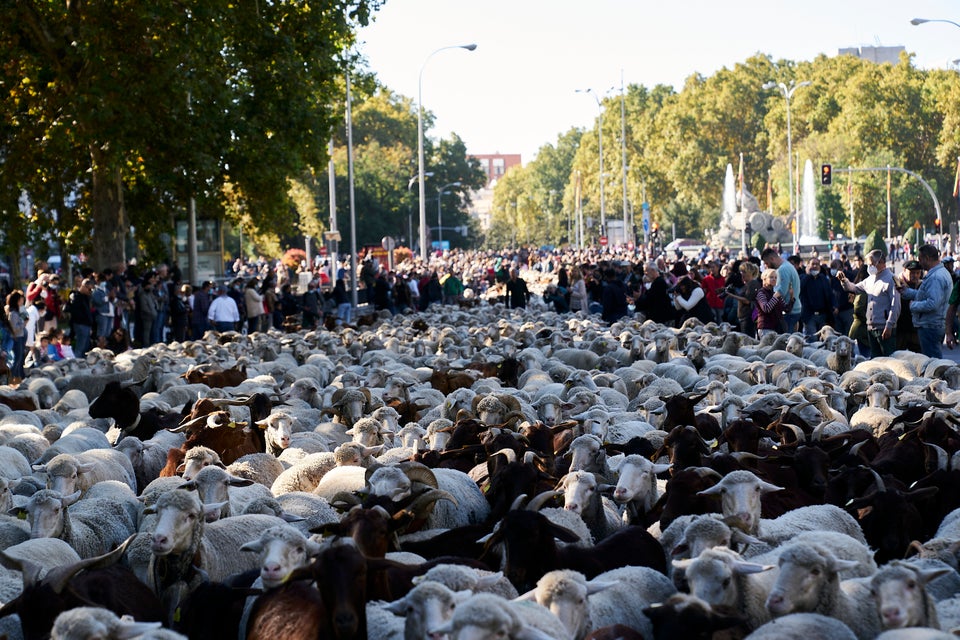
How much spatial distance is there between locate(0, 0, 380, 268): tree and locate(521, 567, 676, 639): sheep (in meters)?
19.3

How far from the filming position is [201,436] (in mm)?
10633

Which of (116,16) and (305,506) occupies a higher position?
(116,16)

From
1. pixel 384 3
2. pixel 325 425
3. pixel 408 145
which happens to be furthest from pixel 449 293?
pixel 408 145

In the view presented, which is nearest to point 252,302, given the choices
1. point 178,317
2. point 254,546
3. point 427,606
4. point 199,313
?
point 199,313

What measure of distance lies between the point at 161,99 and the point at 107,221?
3.62 meters

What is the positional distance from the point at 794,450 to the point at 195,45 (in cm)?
1848

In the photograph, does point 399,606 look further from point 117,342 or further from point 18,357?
point 117,342

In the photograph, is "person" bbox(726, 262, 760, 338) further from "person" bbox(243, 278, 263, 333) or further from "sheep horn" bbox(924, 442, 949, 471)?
"person" bbox(243, 278, 263, 333)

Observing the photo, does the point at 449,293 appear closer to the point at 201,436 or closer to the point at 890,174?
the point at 201,436

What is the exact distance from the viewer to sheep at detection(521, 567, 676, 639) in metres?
5.34

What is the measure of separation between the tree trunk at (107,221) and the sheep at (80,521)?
2006 cm

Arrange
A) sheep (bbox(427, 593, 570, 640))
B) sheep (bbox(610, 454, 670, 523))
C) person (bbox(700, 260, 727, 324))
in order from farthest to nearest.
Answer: person (bbox(700, 260, 727, 324)) < sheep (bbox(610, 454, 670, 523)) < sheep (bbox(427, 593, 570, 640))

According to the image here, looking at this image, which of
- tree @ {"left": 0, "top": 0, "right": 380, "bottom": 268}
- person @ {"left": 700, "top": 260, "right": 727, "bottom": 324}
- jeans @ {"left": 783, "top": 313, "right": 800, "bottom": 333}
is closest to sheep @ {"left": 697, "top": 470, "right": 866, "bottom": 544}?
jeans @ {"left": 783, "top": 313, "right": 800, "bottom": 333}

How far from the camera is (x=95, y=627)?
4.56m
